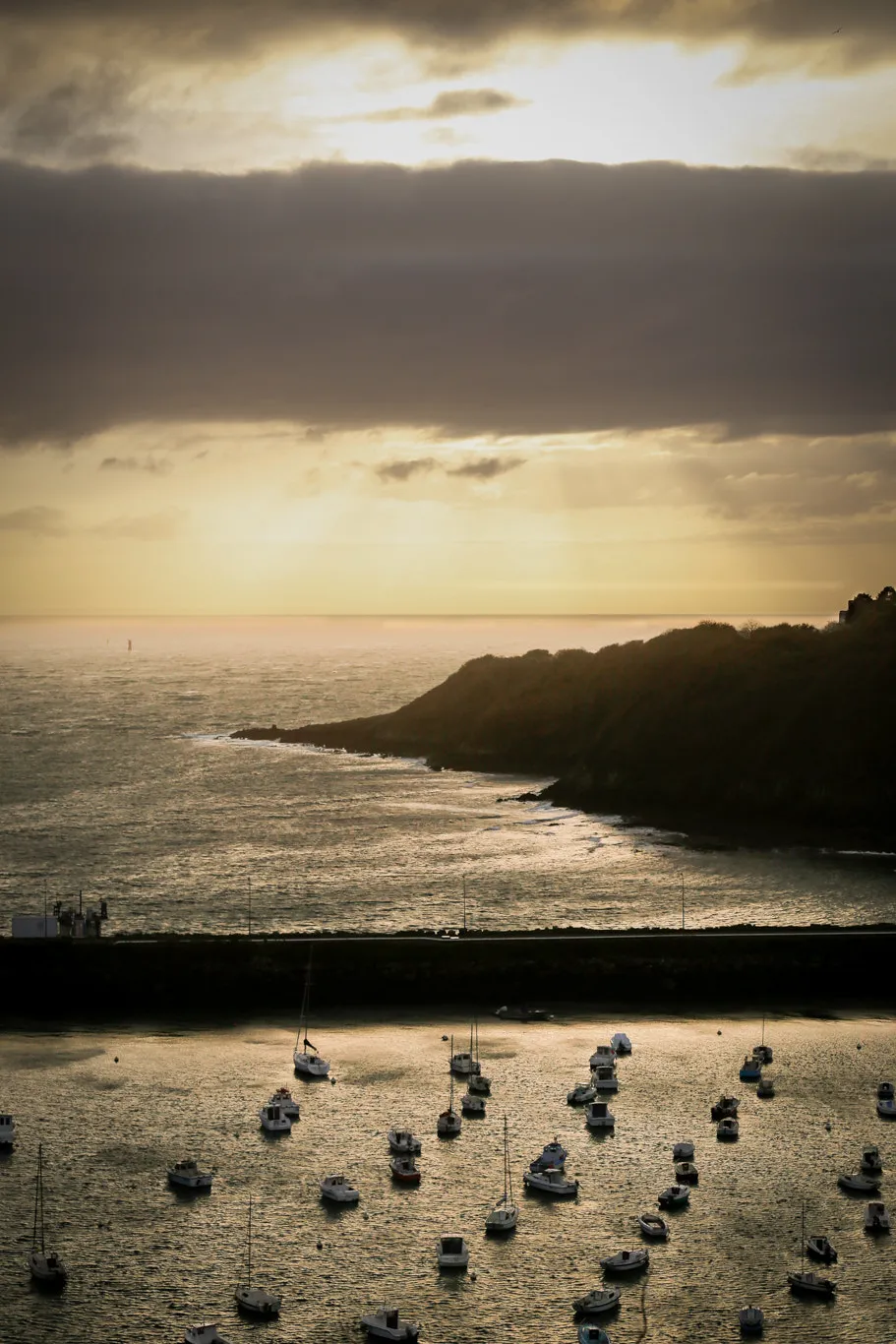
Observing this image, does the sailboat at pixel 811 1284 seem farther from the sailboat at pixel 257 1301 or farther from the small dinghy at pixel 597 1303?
the sailboat at pixel 257 1301

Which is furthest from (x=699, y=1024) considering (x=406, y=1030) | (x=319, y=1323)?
(x=319, y=1323)

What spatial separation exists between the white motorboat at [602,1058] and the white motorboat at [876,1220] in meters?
17.5

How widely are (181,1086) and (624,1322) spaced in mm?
28450

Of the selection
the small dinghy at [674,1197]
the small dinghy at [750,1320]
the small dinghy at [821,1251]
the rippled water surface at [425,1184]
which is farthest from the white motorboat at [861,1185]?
the small dinghy at [750,1320]

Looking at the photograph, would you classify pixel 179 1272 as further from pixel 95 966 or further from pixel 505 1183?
pixel 95 966

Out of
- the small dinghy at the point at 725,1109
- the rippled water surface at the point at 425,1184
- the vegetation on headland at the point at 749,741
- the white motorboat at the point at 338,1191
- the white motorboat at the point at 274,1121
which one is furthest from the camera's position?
the vegetation on headland at the point at 749,741

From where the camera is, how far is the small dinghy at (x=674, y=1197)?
56656 millimetres

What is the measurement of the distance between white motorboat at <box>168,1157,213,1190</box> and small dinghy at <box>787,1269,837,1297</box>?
2168cm

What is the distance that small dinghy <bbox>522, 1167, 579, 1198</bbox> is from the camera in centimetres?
5766

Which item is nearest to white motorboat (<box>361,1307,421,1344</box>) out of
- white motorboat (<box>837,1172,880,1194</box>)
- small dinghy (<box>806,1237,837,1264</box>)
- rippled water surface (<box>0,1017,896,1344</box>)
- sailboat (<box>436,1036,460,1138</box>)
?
rippled water surface (<box>0,1017,896,1344</box>)

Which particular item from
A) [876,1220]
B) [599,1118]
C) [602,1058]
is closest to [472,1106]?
[599,1118]

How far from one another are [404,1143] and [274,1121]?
20.8 feet

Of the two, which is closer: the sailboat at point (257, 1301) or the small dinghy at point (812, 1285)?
the sailboat at point (257, 1301)

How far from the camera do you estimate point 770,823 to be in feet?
478
